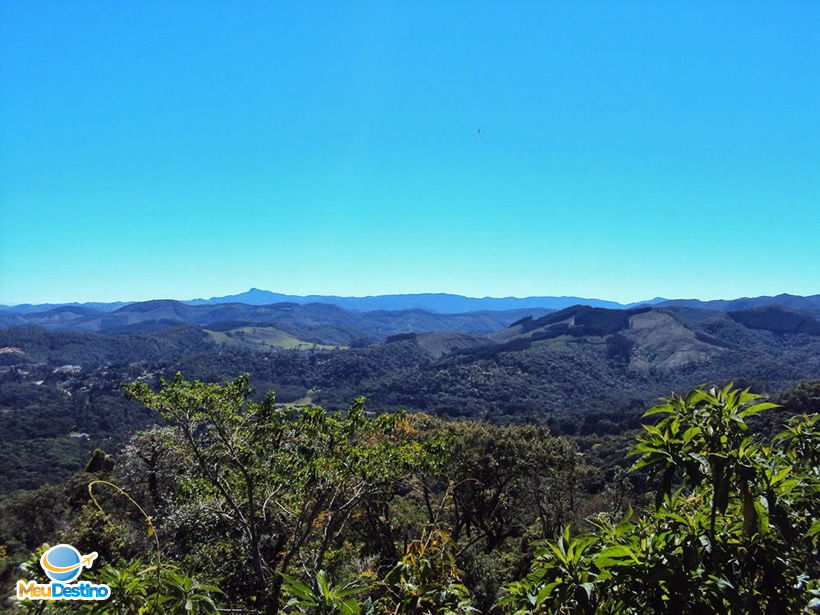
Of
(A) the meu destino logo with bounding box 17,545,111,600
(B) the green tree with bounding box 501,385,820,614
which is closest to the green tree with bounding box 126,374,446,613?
(A) the meu destino logo with bounding box 17,545,111,600

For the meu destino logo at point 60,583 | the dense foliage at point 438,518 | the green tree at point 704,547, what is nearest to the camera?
the green tree at point 704,547

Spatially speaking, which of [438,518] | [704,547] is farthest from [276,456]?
[704,547]

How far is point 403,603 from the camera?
3148 millimetres

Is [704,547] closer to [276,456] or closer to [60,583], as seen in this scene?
[60,583]

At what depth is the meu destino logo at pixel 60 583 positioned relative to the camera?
3.34 meters

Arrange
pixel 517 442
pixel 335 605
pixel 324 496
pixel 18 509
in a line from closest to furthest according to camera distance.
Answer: pixel 335 605, pixel 324 496, pixel 517 442, pixel 18 509

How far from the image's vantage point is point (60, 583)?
11.3 ft

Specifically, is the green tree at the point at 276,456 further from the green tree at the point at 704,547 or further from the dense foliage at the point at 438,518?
the green tree at the point at 704,547

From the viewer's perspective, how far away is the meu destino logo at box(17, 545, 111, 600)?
→ 3.34 meters

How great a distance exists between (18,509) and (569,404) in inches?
6814

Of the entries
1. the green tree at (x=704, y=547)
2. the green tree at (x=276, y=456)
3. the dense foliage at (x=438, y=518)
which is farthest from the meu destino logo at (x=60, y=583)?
the green tree at (x=276, y=456)

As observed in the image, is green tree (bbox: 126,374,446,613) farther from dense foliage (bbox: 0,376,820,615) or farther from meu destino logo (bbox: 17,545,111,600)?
meu destino logo (bbox: 17,545,111,600)

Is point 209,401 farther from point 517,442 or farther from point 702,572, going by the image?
point 517,442

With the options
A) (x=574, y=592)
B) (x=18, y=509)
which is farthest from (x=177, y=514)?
(x=18, y=509)
